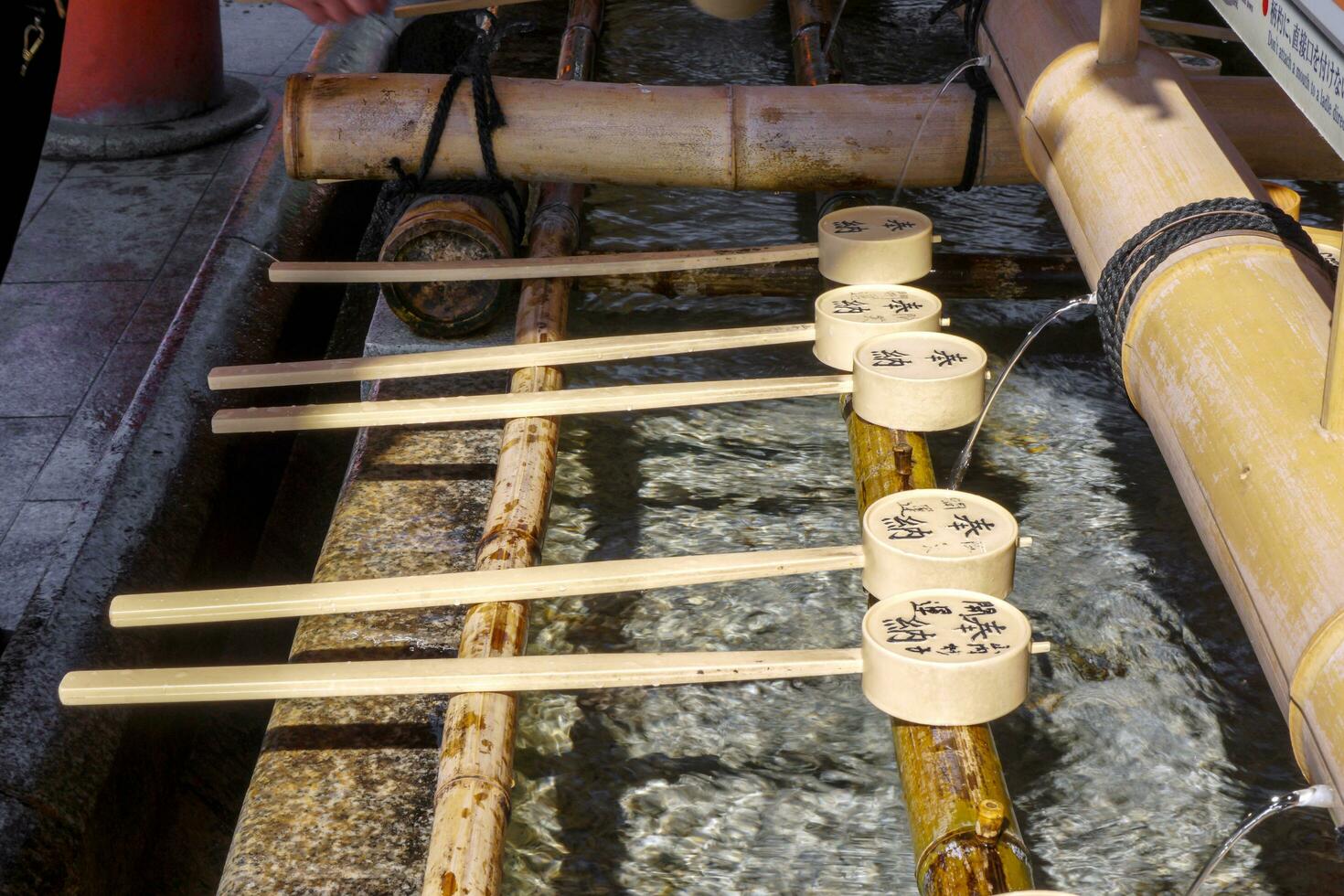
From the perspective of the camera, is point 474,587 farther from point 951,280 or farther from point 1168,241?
point 951,280

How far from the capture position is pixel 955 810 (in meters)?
2.20

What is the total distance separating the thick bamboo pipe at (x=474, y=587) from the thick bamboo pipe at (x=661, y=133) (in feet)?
6.37

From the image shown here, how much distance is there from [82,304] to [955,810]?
4.23 metres

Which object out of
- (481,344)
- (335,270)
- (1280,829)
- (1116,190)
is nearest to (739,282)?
(481,344)

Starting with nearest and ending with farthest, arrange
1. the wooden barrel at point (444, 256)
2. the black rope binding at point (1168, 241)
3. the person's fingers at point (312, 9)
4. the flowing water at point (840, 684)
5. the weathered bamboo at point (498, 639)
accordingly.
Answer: the weathered bamboo at point (498, 639) < the black rope binding at point (1168, 241) < the flowing water at point (840, 684) < the person's fingers at point (312, 9) < the wooden barrel at point (444, 256)

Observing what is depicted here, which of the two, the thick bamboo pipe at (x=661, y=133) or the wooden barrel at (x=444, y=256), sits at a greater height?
the thick bamboo pipe at (x=661, y=133)

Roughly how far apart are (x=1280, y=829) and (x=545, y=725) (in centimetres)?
167

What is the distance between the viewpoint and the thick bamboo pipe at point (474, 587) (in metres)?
2.69

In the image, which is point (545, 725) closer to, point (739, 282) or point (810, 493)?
point (810, 493)

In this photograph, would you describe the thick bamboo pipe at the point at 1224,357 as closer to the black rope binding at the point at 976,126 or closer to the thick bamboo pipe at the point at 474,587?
the black rope binding at the point at 976,126

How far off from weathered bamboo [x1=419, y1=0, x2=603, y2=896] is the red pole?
273 cm

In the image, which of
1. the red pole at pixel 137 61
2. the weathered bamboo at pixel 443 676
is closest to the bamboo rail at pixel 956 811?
the weathered bamboo at pixel 443 676

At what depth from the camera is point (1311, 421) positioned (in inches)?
80.7

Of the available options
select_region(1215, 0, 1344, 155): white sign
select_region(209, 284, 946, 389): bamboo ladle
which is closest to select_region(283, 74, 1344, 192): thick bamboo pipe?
select_region(209, 284, 946, 389): bamboo ladle
